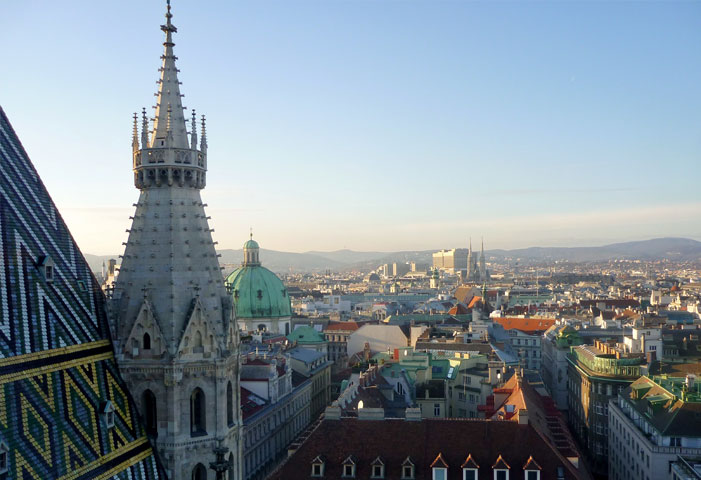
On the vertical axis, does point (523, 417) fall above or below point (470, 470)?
above

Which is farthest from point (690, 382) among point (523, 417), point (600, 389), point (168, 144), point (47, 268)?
point (47, 268)

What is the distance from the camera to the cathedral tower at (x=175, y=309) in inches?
1133

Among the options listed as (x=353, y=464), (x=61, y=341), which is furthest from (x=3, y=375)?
(x=353, y=464)

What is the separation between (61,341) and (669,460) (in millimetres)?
56125

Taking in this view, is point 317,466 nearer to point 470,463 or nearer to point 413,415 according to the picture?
point 413,415

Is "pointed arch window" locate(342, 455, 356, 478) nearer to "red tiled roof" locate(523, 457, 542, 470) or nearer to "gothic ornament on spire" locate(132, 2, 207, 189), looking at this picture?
"red tiled roof" locate(523, 457, 542, 470)

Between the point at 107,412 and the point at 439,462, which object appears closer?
the point at 107,412

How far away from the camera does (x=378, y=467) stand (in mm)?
52625

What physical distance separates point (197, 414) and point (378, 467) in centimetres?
2596

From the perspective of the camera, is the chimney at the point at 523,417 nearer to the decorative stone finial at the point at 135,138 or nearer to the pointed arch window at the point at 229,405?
the pointed arch window at the point at 229,405

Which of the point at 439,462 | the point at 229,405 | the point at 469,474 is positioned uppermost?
the point at 229,405

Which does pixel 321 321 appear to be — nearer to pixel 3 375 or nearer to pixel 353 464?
pixel 353 464

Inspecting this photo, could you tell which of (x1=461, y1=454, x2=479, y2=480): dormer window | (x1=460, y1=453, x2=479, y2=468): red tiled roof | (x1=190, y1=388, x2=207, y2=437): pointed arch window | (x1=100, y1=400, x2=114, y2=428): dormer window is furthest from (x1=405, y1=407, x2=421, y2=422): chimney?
(x1=100, y1=400, x2=114, y2=428): dormer window

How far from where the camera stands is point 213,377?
29672mm
